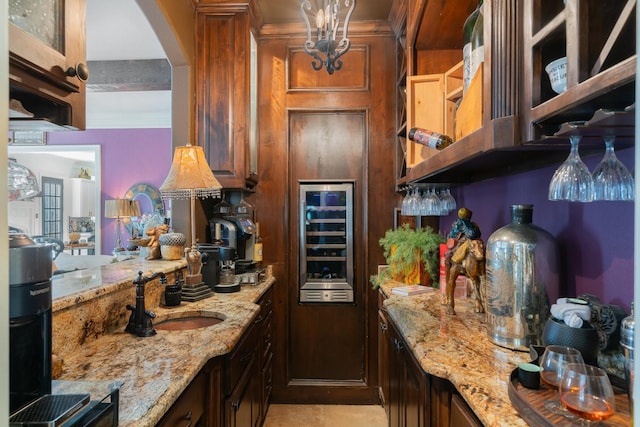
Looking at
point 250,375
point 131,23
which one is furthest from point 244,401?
point 131,23

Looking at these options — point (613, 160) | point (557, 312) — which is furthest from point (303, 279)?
point (613, 160)

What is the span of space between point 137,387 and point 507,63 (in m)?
1.44

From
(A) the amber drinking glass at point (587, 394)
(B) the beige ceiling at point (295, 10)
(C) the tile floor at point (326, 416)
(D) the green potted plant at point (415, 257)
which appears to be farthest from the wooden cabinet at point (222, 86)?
(A) the amber drinking glass at point (587, 394)

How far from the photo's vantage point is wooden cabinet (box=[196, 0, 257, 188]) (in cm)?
279

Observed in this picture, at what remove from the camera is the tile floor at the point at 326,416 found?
2.84 metres

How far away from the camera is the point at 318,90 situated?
10.6 ft

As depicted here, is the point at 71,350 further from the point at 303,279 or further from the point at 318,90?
the point at 318,90

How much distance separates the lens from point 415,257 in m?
2.55

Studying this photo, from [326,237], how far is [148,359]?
2.07 meters

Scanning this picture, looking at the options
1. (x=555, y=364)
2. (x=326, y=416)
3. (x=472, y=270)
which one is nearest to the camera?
(x=555, y=364)

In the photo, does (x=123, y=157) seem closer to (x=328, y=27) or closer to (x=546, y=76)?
(x=328, y=27)

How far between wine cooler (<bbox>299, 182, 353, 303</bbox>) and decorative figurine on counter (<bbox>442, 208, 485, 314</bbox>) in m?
1.33

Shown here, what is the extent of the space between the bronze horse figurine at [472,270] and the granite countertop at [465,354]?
0.07 metres

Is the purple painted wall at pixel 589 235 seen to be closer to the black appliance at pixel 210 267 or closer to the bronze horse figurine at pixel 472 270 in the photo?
the bronze horse figurine at pixel 472 270
